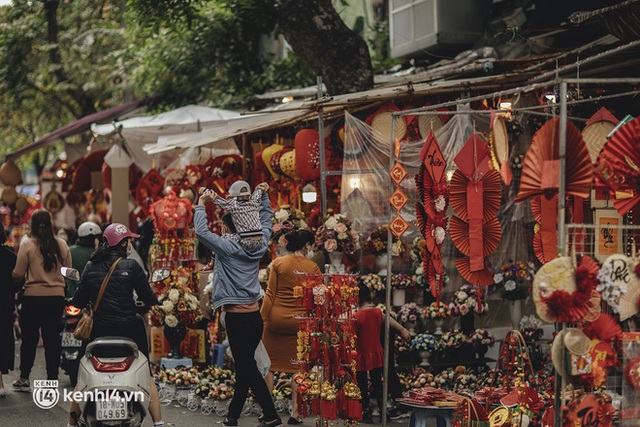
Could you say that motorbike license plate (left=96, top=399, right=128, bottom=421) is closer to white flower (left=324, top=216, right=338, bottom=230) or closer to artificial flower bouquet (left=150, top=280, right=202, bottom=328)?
white flower (left=324, top=216, right=338, bottom=230)

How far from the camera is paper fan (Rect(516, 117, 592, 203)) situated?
6172mm

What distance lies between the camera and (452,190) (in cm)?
869

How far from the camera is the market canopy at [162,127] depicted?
613 inches

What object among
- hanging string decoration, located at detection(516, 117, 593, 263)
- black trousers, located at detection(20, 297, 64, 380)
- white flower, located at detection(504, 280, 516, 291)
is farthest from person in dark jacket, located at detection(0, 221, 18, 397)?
hanging string decoration, located at detection(516, 117, 593, 263)

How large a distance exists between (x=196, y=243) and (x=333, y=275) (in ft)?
14.9

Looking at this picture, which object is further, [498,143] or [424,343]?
[424,343]

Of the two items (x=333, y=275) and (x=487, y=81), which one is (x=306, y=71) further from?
(x=333, y=275)

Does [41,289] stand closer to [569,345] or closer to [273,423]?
[273,423]

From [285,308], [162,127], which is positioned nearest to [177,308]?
[285,308]

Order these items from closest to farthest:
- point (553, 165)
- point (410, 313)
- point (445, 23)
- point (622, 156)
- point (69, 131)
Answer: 1. point (553, 165)
2. point (622, 156)
3. point (410, 313)
4. point (445, 23)
5. point (69, 131)

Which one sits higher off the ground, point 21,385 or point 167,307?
point 167,307

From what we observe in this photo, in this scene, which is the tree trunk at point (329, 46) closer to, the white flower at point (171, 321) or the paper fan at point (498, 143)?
the white flower at point (171, 321)

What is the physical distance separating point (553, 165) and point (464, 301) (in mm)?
5285

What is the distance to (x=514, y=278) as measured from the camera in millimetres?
11406
